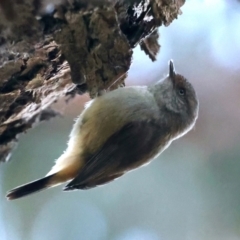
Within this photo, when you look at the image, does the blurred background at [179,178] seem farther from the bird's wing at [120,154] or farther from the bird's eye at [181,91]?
the bird's wing at [120,154]

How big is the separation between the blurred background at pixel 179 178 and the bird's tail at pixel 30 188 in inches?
25.3

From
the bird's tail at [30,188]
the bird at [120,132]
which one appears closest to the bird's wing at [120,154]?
the bird at [120,132]

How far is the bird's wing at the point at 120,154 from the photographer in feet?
4.59

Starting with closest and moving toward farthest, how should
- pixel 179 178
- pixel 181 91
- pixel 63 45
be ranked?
pixel 63 45 < pixel 181 91 < pixel 179 178

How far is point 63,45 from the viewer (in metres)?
1.19

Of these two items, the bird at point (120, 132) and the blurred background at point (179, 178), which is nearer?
the bird at point (120, 132)

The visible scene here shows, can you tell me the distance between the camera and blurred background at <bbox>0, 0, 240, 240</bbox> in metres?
2.21

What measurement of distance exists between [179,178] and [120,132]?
1020 millimetres

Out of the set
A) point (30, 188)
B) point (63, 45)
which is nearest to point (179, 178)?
point (30, 188)

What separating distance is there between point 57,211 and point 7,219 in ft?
0.81

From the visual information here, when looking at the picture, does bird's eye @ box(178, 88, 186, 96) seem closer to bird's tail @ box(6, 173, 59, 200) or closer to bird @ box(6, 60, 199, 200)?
bird @ box(6, 60, 199, 200)

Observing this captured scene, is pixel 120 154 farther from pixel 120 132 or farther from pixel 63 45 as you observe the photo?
pixel 63 45

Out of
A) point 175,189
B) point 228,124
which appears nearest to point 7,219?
point 175,189

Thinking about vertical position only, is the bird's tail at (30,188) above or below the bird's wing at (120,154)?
above
